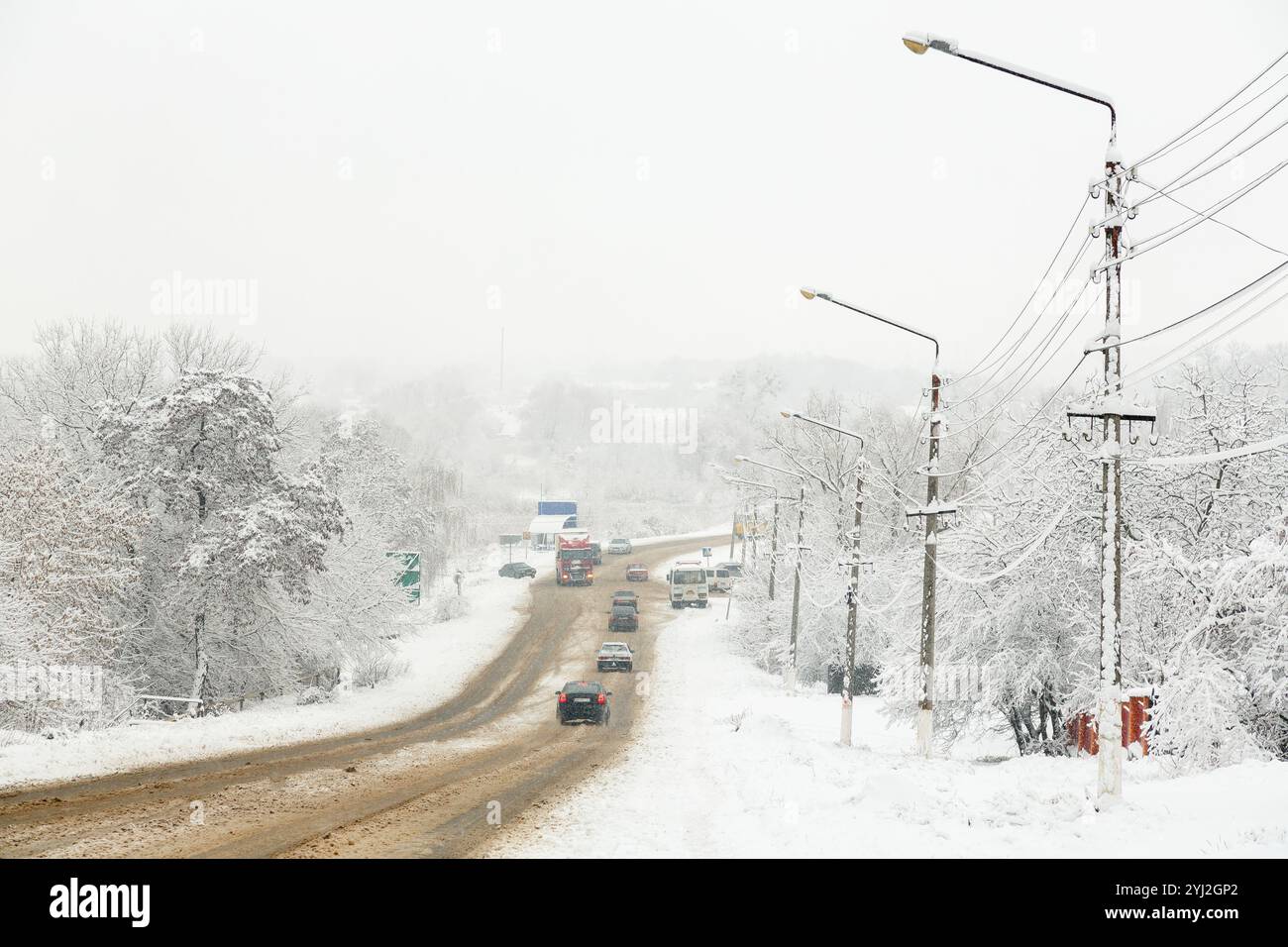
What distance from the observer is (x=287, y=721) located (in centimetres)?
2711

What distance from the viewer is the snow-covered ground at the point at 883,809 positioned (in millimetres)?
A: 10000

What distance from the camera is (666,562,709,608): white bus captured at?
218 feet

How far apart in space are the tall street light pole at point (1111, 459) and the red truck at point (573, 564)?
6160cm

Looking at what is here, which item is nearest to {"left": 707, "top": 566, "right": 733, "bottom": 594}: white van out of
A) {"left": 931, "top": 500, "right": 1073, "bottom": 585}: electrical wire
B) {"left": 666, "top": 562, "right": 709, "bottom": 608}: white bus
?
{"left": 666, "top": 562, "right": 709, "bottom": 608}: white bus

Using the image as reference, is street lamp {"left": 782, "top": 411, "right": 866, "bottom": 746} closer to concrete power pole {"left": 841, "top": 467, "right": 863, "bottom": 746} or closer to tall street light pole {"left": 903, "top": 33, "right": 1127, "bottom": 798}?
concrete power pole {"left": 841, "top": 467, "right": 863, "bottom": 746}

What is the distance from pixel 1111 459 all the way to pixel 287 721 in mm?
24419

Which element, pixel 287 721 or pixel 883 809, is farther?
pixel 287 721

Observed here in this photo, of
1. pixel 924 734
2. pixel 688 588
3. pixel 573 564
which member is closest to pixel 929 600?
pixel 924 734

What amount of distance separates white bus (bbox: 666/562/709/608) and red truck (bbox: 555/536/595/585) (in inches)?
355

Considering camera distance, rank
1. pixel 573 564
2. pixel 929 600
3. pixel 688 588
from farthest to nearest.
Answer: pixel 573 564, pixel 688 588, pixel 929 600

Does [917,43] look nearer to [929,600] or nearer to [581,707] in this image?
[929,600]

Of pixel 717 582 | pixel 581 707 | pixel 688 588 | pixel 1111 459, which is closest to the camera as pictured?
pixel 1111 459
